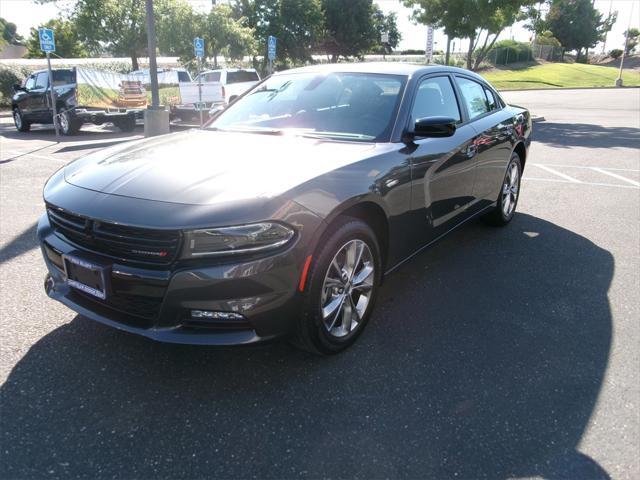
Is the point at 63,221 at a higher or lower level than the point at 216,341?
higher

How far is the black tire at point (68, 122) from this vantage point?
1431 cm

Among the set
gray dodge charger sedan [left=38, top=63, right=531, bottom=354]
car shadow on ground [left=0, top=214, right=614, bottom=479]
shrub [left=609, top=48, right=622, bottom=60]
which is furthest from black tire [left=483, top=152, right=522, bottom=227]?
shrub [left=609, top=48, right=622, bottom=60]

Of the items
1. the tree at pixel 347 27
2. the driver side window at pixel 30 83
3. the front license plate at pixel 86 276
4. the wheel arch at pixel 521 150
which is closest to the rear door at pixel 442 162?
the wheel arch at pixel 521 150

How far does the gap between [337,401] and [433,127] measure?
1.82 meters

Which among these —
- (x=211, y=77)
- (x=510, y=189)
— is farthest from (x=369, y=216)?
(x=211, y=77)

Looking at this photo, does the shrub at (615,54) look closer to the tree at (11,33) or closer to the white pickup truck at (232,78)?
the white pickup truck at (232,78)

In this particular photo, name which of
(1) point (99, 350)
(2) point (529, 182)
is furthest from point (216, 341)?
(2) point (529, 182)

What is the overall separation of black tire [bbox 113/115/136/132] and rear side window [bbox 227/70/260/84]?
10.9ft

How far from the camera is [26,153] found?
10852 millimetres

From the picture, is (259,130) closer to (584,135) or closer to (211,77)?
(584,135)

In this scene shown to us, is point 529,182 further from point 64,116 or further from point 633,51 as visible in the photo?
point 633,51

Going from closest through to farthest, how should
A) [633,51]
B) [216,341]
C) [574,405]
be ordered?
[216,341] → [574,405] → [633,51]

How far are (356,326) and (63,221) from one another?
177 cm

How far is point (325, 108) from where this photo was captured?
3.79 metres
